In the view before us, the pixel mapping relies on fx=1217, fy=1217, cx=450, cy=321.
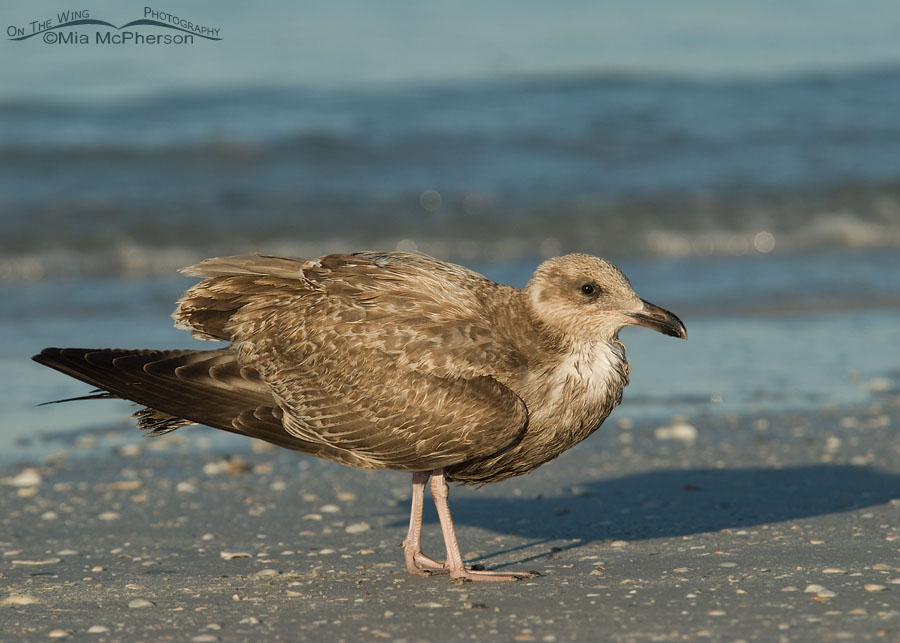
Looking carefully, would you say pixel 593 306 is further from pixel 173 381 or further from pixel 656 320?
pixel 173 381

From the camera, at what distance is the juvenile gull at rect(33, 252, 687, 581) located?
5.22 metres

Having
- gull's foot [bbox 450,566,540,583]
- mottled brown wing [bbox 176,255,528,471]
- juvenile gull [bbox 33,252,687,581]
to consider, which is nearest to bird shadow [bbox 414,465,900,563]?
gull's foot [bbox 450,566,540,583]

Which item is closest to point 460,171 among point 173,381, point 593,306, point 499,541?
point 499,541

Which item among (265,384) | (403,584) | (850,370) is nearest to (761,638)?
(403,584)

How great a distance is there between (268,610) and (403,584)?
2.28 feet

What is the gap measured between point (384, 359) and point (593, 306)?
3.09 ft

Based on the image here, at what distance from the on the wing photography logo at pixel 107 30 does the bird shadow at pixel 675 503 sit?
1533 cm

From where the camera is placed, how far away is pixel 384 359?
209 inches

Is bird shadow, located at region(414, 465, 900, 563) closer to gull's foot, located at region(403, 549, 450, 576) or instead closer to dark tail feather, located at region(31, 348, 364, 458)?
gull's foot, located at region(403, 549, 450, 576)

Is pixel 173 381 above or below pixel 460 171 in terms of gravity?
below

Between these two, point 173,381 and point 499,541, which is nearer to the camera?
point 173,381

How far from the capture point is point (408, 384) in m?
5.25

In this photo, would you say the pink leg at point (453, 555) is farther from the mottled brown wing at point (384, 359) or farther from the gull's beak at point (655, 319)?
the gull's beak at point (655, 319)

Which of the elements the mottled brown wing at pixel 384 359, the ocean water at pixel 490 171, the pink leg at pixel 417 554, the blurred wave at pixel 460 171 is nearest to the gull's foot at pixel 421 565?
the pink leg at pixel 417 554
